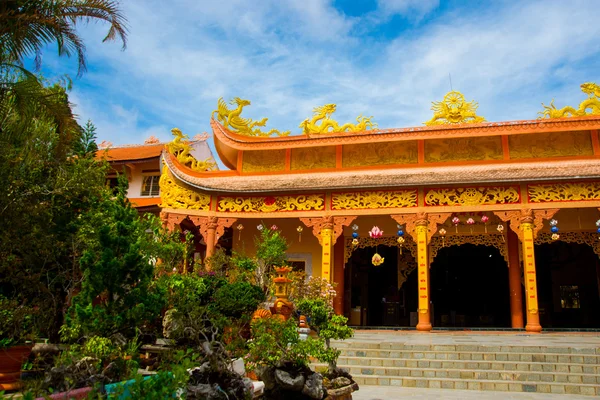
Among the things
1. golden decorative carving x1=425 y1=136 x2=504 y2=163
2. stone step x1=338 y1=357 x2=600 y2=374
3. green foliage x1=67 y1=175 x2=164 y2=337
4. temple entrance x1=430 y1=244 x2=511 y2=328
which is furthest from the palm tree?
temple entrance x1=430 y1=244 x2=511 y2=328

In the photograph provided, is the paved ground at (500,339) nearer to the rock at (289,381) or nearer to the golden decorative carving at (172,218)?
the rock at (289,381)

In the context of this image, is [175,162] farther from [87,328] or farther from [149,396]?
[149,396]

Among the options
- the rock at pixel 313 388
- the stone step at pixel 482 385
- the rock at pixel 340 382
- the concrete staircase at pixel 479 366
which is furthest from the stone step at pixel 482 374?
the rock at pixel 313 388

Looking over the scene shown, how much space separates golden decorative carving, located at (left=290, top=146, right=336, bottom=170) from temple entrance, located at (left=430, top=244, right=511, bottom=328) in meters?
4.90

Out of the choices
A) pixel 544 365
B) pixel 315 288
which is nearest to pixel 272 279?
pixel 315 288

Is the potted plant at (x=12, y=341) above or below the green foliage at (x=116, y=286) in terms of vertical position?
below

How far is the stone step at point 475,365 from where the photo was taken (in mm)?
7178

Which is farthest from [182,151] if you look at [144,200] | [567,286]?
[567,286]

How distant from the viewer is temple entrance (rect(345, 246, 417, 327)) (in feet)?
50.6

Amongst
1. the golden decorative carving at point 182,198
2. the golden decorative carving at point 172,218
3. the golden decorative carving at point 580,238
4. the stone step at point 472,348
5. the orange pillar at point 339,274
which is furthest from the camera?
the orange pillar at point 339,274

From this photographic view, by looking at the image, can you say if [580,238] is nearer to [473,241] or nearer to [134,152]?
[473,241]

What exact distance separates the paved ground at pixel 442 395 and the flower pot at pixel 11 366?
383cm

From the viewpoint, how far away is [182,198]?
44.3 feet

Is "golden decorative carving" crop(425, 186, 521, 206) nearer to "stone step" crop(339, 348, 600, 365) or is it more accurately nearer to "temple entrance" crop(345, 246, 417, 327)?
"temple entrance" crop(345, 246, 417, 327)
